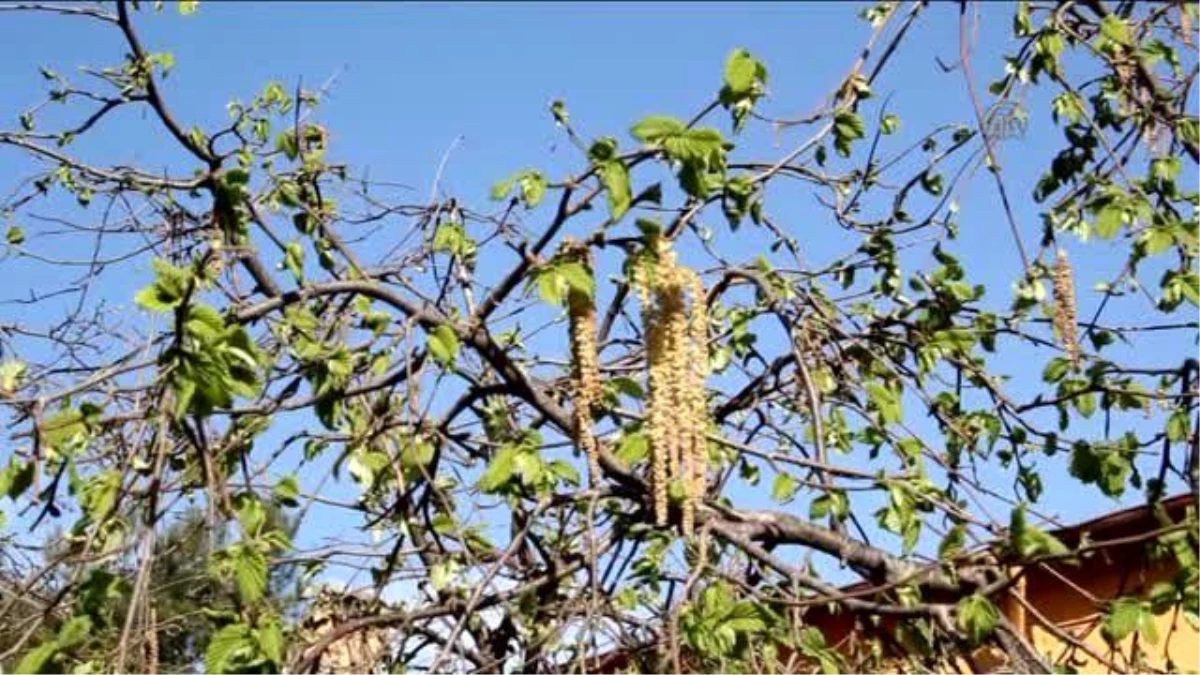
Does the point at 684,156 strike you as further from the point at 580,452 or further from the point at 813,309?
the point at 813,309

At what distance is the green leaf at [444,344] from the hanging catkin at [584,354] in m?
0.26

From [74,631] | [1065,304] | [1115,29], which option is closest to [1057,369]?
[1065,304]

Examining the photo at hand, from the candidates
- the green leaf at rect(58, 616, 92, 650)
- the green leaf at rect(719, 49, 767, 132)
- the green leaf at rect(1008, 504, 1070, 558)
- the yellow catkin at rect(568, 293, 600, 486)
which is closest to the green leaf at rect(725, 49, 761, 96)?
the green leaf at rect(719, 49, 767, 132)

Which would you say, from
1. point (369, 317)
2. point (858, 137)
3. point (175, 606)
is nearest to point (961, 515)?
A: point (858, 137)

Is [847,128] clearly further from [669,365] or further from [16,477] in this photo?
[16,477]

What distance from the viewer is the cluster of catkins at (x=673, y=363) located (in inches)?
126

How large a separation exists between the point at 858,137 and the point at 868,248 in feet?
2.70

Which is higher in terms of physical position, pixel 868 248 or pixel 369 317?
pixel 868 248

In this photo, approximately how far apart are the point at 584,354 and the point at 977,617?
1002 millimetres

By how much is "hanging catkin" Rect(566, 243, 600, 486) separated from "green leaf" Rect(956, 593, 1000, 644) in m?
0.87

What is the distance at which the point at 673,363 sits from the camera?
3.19 m

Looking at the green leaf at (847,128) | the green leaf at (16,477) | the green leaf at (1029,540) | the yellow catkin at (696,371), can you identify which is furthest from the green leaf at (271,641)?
the green leaf at (847,128)

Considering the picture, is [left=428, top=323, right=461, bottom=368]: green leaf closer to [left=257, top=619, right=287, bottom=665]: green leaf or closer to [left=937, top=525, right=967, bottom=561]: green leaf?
[left=257, top=619, right=287, bottom=665]: green leaf

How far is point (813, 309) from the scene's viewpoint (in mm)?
4488
